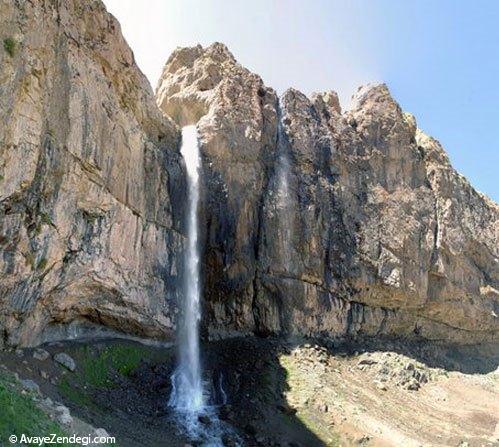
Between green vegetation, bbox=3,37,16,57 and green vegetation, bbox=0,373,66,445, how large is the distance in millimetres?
11630

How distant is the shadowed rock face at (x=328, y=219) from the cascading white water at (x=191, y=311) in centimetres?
111

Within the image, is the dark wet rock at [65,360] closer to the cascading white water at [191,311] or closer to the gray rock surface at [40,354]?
the gray rock surface at [40,354]

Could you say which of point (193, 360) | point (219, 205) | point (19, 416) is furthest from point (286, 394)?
point (19, 416)

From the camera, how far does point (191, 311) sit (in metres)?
35.7

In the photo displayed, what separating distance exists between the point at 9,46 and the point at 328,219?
3018 cm

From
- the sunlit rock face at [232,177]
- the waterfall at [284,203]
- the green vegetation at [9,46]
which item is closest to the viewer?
the green vegetation at [9,46]

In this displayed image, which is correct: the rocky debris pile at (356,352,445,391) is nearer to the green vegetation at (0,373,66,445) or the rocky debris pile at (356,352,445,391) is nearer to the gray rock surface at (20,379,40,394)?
the gray rock surface at (20,379,40,394)

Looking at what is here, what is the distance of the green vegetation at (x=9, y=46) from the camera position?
18359 millimetres

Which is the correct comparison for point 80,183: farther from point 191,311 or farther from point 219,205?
point 219,205

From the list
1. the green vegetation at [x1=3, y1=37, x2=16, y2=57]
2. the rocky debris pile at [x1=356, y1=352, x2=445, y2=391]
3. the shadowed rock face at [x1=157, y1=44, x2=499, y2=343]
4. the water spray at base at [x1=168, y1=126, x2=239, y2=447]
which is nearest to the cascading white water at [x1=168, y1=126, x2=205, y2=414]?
the water spray at base at [x1=168, y1=126, x2=239, y2=447]

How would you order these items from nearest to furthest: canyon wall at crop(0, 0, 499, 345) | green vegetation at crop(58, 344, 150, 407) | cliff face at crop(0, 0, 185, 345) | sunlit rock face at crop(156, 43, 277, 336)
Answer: cliff face at crop(0, 0, 185, 345) < canyon wall at crop(0, 0, 499, 345) < green vegetation at crop(58, 344, 150, 407) < sunlit rock face at crop(156, 43, 277, 336)

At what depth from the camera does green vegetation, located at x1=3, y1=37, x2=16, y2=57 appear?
18.4 meters

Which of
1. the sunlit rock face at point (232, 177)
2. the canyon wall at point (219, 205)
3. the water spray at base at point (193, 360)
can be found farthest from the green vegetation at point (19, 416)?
the sunlit rock face at point (232, 177)

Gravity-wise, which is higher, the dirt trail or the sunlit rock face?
the sunlit rock face
